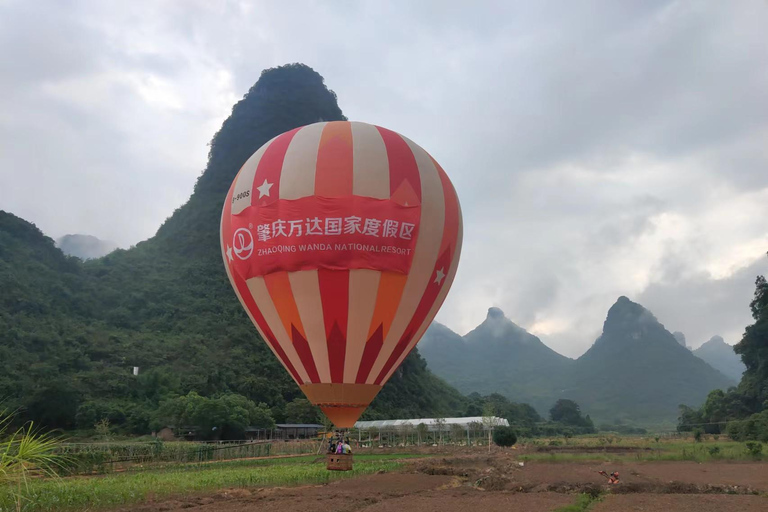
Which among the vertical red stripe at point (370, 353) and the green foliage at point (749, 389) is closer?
the vertical red stripe at point (370, 353)

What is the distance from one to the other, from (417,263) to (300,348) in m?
2.73

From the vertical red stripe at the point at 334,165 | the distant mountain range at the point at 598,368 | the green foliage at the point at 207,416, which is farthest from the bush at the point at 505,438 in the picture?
the distant mountain range at the point at 598,368

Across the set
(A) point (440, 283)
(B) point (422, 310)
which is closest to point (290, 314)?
(B) point (422, 310)

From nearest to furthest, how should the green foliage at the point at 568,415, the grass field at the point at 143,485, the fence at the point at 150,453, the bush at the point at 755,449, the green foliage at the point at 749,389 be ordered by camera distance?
the grass field at the point at 143,485 < the fence at the point at 150,453 < the bush at the point at 755,449 < the green foliage at the point at 749,389 < the green foliage at the point at 568,415

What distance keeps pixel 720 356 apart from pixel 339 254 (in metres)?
197

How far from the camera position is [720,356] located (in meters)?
178

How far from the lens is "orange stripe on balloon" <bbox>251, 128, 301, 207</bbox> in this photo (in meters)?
11.5

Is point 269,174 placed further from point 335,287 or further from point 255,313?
point 255,313

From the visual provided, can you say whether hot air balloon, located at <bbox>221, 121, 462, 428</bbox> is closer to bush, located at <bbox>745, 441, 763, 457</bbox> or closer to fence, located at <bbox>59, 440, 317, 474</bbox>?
fence, located at <bbox>59, 440, 317, 474</bbox>

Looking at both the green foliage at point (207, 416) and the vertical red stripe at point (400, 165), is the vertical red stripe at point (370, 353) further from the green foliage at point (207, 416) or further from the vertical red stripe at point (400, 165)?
the green foliage at point (207, 416)

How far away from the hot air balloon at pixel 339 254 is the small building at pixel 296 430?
92.8ft

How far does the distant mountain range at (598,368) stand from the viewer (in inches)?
4156

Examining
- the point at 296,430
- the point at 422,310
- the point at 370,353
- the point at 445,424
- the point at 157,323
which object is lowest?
the point at 296,430

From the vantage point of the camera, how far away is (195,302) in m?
57.7
